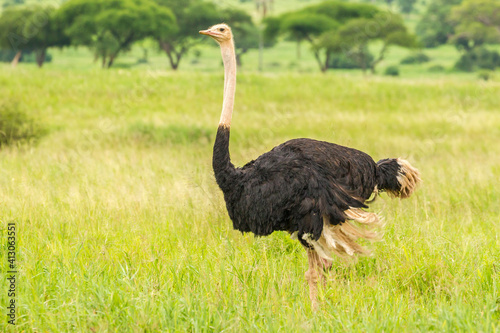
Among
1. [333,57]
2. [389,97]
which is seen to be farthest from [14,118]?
[333,57]

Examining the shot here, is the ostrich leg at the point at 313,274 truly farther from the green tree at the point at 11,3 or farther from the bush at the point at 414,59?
the green tree at the point at 11,3

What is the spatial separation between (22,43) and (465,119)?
111ft

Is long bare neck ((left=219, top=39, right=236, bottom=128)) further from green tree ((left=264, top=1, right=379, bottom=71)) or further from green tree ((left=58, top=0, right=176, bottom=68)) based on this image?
green tree ((left=58, top=0, right=176, bottom=68))

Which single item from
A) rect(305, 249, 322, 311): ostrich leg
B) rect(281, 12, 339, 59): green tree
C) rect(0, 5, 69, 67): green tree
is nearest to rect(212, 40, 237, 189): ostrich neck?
rect(305, 249, 322, 311): ostrich leg

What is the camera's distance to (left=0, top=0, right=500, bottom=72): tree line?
37.6 meters

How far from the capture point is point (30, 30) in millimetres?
39469

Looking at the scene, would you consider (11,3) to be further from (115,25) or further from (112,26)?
(115,25)

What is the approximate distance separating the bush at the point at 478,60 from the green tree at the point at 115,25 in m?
23.9

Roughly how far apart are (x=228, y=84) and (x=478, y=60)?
50.7 m

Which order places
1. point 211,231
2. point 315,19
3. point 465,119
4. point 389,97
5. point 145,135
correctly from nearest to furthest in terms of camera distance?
1. point 211,231
2. point 145,135
3. point 465,119
4. point 389,97
5. point 315,19

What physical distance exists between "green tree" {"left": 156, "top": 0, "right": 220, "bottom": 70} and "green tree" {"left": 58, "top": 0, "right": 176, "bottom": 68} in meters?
1.75

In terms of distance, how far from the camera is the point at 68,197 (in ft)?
18.7

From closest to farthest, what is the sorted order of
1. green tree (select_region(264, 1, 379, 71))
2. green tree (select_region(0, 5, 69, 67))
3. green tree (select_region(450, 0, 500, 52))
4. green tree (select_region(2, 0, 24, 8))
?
green tree (select_region(0, 5, 69, 67)) < green tree (select_region(264, 1, 379, 71)) < green tree (select_region(450, 0, 500, 52)) < green tree (select_region(2, 0, 24, 8))

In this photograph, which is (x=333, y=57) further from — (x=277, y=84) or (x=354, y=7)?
(x=277, y=84)
